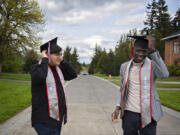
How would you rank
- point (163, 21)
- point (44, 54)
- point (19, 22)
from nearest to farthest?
1. point (44, 54)
2. point (19, 22)
3. point (163, 21)

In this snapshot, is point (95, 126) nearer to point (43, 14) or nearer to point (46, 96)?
point (46, 96)

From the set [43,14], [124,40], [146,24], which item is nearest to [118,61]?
[124,40]

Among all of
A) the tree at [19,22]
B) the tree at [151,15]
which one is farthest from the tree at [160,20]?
the tree at [19,22]

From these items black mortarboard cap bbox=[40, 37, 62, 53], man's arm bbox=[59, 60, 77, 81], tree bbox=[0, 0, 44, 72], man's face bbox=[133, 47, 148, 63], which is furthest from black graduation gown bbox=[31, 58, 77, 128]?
tree bbox=[0, 0, 44, 72]

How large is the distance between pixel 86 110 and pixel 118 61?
57.0m

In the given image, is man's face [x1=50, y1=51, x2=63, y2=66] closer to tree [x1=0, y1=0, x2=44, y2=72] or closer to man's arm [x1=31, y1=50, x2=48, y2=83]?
man's arm [x1=31, y1=50, x2=48, y2=83]

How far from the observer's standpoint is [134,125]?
2.61m

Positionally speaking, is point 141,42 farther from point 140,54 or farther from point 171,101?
point 171,101

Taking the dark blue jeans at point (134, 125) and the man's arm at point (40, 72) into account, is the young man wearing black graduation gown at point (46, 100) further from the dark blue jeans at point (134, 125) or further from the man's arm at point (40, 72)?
the dark blue jeans at point (134, 125)

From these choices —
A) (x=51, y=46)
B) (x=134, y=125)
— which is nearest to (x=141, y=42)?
(x=134, y=125)

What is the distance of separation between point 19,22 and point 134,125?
1021 inches

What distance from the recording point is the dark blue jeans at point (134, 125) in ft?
8.38

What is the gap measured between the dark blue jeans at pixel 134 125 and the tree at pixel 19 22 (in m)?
25.4

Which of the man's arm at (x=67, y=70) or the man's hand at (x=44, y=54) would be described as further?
the man's arm at (x=67, y=70)
